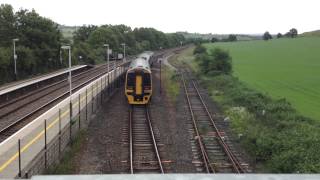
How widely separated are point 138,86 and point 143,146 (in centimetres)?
1161

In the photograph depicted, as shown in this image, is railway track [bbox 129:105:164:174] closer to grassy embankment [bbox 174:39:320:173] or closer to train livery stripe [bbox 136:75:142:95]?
train livery stripe [bbox 136:75:142:95]

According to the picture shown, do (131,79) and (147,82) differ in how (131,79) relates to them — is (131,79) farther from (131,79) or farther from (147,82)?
(147,82)

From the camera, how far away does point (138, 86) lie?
3297 cm

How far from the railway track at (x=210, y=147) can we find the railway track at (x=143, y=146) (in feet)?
6.09

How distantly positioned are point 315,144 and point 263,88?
28572 mm

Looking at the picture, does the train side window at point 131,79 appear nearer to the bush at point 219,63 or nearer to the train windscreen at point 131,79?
the train windscreen at point 131,79

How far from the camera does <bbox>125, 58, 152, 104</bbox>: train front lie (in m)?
32.8

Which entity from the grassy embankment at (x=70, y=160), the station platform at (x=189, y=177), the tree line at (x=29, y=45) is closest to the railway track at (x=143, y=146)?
the grassy embankment at (x=70, y=160)

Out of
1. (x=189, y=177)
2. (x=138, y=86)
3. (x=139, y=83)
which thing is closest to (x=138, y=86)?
(x=138, y=86)

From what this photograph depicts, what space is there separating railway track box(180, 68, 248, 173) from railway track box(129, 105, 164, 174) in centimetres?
186

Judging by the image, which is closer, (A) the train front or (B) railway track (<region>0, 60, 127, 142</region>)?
(B) railway track (<region>0, 60, 127, 142</region>)

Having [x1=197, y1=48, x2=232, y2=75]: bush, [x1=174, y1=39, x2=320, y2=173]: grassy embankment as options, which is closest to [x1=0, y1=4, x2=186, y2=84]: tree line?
[x1=197, y1=48, x2=232, y2=75]: bush

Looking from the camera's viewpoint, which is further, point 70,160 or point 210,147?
point 210,147

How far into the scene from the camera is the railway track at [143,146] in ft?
59.8
